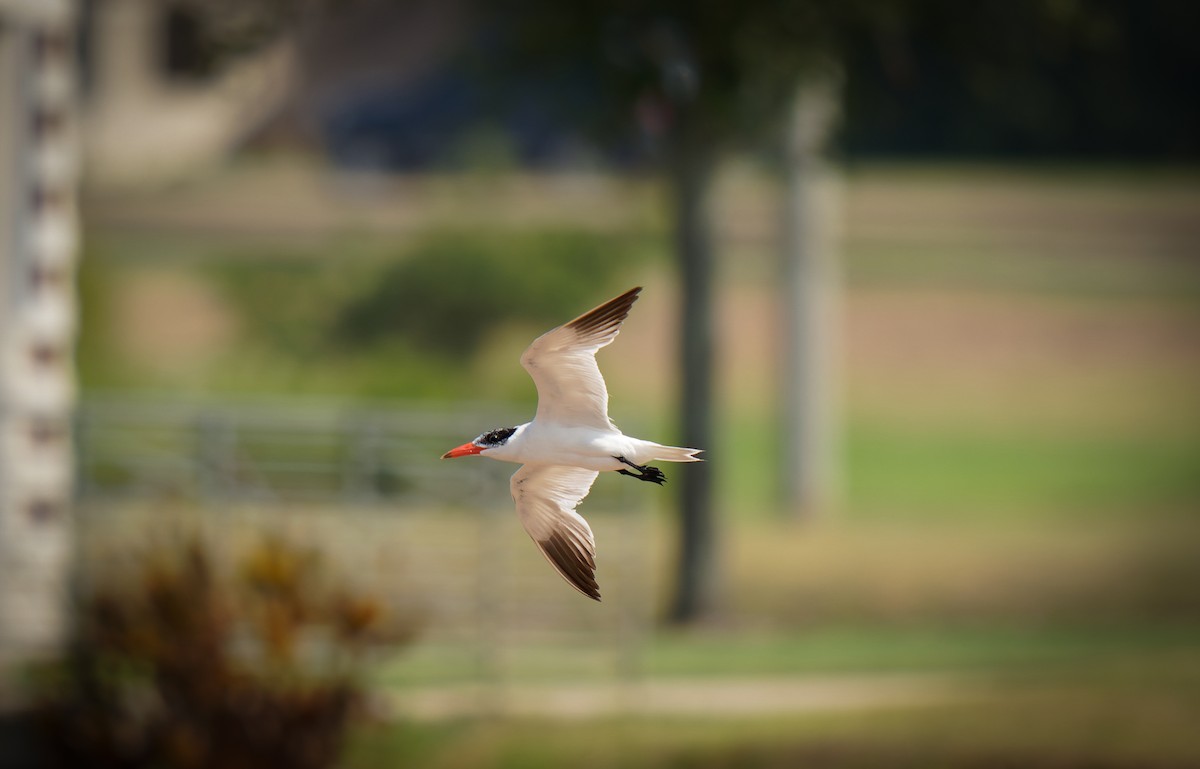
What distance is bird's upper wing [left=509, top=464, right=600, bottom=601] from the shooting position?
358 cm

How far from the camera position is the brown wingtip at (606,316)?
3379 millimetres

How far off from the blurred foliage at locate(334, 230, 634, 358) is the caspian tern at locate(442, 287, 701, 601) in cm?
2422

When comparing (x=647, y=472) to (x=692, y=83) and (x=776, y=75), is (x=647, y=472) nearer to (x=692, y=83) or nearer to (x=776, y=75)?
(x=692, y=83)

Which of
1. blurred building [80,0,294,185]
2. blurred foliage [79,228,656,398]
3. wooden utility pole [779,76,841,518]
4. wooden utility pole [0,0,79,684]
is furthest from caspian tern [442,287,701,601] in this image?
blurred foliage [79,228,656,398]

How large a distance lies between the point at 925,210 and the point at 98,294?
3816cm

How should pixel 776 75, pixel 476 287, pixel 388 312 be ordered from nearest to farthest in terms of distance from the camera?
1. pixel 776 75
2. pixel 476 287
3. pixel 388 312

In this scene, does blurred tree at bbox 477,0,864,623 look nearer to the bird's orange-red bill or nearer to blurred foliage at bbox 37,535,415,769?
blurred foliage at bbox 37,535,415,769

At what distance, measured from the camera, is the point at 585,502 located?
691 inches

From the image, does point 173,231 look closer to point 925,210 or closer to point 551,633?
point 925,210

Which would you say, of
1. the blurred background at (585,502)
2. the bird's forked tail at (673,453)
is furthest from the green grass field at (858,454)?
the bird's forked tail at (673,453)

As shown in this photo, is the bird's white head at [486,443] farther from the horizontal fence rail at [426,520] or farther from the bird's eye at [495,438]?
the horizontal fence rail at [426,520]

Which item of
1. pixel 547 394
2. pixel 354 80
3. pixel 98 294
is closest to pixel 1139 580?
pixel 98 294

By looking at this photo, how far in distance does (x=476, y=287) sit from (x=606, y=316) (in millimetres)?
26580

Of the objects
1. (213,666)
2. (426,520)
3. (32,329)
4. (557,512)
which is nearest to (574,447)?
(557,512)
